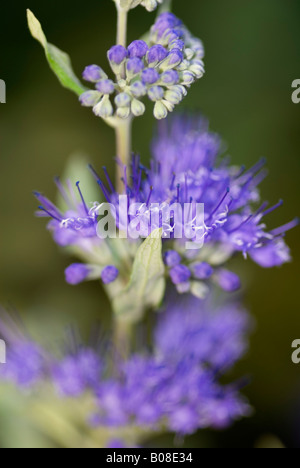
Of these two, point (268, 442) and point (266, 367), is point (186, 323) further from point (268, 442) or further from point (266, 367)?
point (266, 367)

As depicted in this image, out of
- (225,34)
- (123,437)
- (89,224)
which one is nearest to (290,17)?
(225,34)

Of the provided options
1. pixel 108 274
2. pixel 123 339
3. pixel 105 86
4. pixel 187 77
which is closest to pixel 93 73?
pixel 105 86

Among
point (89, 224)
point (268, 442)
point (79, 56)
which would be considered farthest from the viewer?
point (79, 56)

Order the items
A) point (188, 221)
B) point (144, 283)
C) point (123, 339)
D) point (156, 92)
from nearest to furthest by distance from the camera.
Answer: point (156, 92) → point (188, 221) → point (144, 283) → point (123, 339)

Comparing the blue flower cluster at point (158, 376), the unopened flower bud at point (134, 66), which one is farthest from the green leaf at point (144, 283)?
the unopened flower bud at point (134, 66)

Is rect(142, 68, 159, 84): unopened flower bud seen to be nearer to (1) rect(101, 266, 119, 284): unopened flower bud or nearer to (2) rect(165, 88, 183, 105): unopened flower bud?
(2) rect(165, 88, 183, 105): unopened flower bud

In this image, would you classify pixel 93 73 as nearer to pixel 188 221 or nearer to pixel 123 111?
pixel 123 111

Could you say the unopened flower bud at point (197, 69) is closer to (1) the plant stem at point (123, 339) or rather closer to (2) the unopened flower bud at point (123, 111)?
Result: (2) the unopened flower bud at point (123, 111)
